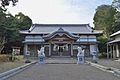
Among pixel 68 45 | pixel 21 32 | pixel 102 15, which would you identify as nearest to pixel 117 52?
pixel 68 45

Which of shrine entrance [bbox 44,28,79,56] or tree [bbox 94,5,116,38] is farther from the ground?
tree [bbox 94,5,116,38]

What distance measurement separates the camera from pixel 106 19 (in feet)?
Result: 181

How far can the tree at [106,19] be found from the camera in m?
54.0

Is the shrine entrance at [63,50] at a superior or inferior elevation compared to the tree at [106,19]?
inferior

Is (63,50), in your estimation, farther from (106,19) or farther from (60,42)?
(106,19)

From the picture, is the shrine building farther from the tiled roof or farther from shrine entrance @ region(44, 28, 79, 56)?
the tiled roof

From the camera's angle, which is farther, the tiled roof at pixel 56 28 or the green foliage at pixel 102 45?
the tiled roof at pixel 56 28

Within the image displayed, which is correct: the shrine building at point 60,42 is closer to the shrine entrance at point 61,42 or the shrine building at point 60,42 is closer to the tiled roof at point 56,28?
the shrine entrance at point 61,42

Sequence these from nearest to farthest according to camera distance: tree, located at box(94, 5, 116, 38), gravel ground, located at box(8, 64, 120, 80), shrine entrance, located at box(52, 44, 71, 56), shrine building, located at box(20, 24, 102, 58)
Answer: gravel ground, located at box(8, 64, 120, 80) < shrine building, located at box(20, 24, 102, 58) < shrine entrance, located at box(52, 44, 71, 56) < tree, located at box(94, 5, 116, 38)

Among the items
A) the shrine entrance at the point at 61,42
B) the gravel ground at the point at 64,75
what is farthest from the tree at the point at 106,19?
the gravel ground at the point at 64,75

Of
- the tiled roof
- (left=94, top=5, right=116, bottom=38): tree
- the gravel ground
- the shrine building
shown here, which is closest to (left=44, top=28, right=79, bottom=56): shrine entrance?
the shrine building

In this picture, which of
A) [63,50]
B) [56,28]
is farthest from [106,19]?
[63,50]

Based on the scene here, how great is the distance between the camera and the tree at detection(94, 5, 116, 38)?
5397cm

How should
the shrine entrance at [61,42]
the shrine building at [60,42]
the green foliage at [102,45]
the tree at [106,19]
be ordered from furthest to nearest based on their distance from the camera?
the tree at [106,19], the green foliage at [102,45], the shrine building at [60,42], the shrine entrance at [61,42]
